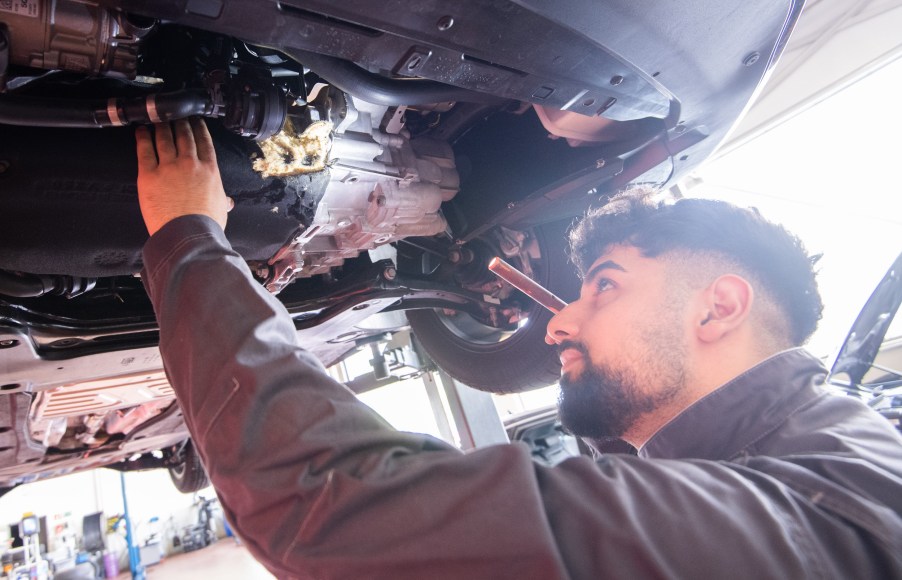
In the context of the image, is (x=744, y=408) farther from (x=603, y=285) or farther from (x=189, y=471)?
(x=189, y=471)

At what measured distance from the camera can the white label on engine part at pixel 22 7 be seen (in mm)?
653

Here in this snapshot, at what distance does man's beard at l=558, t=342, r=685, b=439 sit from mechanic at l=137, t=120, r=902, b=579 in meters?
0.04

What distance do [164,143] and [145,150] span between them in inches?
1.2

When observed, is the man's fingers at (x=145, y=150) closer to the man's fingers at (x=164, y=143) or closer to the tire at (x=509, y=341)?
the man's fingers at (x=164, y=143)

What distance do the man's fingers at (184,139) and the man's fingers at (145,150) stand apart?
4 centimetres

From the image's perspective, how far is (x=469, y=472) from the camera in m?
0.57

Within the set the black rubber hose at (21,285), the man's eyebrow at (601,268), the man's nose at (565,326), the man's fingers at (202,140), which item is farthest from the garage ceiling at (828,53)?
the black rubber hose at (21,285)

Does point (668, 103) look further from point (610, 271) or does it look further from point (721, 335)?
point (721, 335)

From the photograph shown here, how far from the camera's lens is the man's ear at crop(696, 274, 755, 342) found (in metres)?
0.97

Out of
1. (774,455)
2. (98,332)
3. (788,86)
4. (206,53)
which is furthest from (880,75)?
(98,332)

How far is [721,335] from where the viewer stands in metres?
0.97

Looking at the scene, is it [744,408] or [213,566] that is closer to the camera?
[744,408]

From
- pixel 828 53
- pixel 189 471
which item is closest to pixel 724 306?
pixel 189 471

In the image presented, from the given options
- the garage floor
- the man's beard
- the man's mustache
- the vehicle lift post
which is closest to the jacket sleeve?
the man's beard
